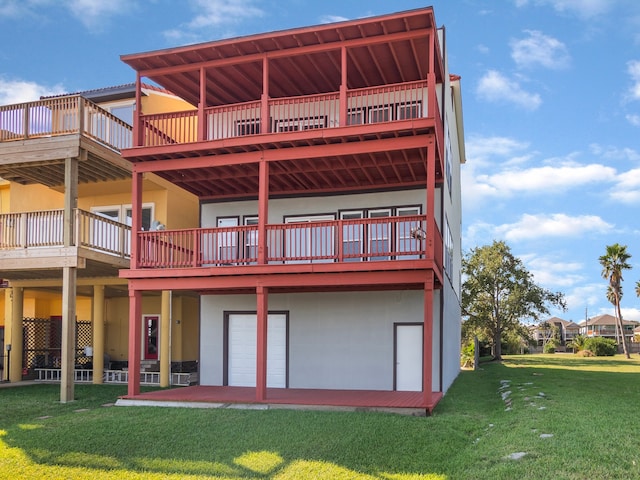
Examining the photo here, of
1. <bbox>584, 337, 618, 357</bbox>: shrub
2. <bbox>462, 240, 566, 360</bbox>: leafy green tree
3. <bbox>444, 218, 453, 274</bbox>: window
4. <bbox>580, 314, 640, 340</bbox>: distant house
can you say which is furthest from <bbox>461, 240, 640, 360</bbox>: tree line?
<bbox>580, 314, 640, 340</bbox>: distant house

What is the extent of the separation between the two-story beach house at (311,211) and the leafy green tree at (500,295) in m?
27.7

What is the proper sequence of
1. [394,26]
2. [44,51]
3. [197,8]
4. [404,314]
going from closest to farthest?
[394,26] < [197,8] < [404,314] < [44,51]

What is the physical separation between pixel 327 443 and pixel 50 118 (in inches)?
492

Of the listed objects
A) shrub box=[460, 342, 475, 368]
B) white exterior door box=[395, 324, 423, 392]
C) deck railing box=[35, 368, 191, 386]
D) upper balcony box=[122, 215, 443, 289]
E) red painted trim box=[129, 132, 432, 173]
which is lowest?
shrub box=[460, 342, 475, 368]

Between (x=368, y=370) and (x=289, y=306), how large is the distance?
117 inches

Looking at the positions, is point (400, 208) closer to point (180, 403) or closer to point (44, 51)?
point (180, 403)

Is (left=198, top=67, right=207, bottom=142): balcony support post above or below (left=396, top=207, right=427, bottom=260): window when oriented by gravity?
above

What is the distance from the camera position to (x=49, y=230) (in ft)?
57.8

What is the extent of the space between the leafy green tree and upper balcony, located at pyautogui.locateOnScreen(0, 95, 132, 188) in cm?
3170

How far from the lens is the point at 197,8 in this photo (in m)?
15.9

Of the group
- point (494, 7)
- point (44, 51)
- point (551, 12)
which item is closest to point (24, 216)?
point (44, 51)

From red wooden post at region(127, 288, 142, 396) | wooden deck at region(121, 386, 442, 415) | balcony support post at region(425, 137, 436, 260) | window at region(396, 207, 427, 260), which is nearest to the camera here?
wooden deck at region(121, 386, 442, 415)

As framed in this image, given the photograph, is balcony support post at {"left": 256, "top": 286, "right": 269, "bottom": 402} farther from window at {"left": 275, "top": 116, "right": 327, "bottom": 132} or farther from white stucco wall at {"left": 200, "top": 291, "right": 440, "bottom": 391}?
window at {"left": 275, "top": 116, "right": 327, "bottom": 132}

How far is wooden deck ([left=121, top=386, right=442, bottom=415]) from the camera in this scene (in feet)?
45.2
